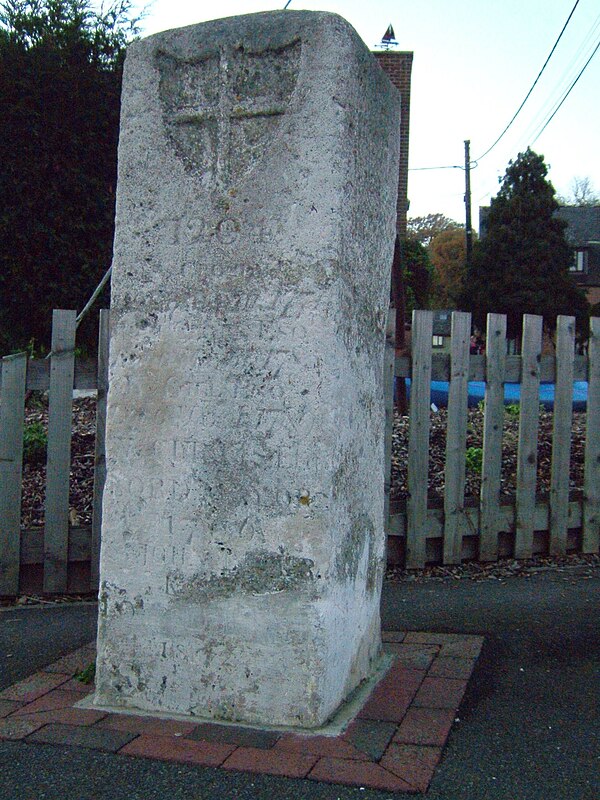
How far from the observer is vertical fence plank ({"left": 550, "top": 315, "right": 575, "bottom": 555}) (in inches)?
211

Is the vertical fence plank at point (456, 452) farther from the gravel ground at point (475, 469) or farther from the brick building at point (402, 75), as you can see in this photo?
the brick building at point (402, 75)

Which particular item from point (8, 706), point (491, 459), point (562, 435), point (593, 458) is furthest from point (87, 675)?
point (593, 458)

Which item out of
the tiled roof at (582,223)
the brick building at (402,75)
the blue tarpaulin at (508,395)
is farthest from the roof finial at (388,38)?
the tiled roof at (582,223)

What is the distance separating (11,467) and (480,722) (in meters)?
2.77

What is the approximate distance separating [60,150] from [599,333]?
21.6ft

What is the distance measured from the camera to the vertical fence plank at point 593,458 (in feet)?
18.1

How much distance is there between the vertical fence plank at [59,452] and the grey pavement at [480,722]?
24cm

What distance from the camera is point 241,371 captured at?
2.81 meters

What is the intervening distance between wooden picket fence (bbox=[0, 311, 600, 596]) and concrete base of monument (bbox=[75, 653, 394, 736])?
1.68 meters

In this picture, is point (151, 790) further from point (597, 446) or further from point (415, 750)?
point (597, 446)

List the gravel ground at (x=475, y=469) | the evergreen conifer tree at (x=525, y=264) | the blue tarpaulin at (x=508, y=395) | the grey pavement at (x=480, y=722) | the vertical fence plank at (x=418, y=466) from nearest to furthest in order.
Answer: the grey pavement at (x=480, y=722)
the vertical fence plank at (x=418, y=466)
the gravel ground at (x=475, y=469)
the blue tarpaulin at (x=508, y=395)
the evergreen conifer tree at (x=525, y=264)

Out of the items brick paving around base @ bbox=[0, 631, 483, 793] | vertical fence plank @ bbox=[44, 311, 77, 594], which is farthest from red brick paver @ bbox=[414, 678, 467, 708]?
vertical fence plank @ bbox=[44, 311, 77, 594]

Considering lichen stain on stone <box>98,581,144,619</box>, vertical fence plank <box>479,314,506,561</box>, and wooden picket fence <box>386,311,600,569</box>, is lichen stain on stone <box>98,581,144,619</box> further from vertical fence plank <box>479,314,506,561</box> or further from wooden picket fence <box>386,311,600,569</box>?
vertical fence plank <box>479,314,506,561</box>

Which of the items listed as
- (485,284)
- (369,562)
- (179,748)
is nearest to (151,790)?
(179,748)
